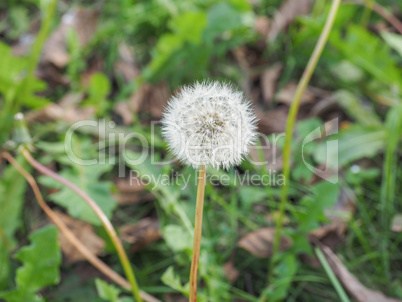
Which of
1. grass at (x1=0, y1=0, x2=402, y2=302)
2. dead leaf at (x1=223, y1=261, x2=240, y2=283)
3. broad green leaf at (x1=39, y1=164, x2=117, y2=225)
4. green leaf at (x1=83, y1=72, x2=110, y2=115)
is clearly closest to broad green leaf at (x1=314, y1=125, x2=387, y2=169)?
grass at (x1=0, y1=0, x2=402, y2=302)

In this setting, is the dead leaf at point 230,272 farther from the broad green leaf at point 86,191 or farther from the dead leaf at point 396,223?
the dead leaf at point 396,223

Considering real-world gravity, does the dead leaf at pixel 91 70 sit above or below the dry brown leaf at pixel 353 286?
above

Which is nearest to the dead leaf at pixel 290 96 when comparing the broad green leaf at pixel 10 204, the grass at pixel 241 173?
the grass at pixel 241 173

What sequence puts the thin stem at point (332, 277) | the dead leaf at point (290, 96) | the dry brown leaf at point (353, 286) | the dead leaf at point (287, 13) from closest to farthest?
the thin stem at point (332, 277) → the dry brown leaf at point (353, 286) → the dead leaf at point (290, 96) → the dead leaf at point (287, 13)

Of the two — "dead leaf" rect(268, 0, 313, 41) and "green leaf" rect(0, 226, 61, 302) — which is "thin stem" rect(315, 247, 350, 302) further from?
"dead leaf" rect(268, 0, 313, 41)

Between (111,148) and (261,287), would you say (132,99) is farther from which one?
(261,287)

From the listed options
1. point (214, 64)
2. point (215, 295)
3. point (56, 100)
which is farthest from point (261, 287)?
point (56, 100)

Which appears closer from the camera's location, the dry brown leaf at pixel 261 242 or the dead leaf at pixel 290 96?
the dry brown leaf at pixel 261 242
